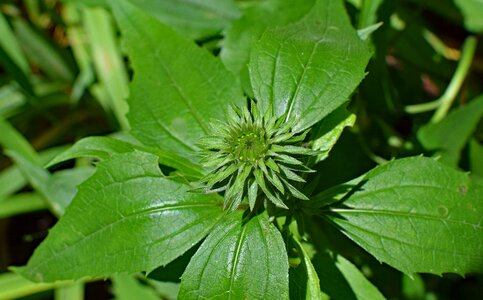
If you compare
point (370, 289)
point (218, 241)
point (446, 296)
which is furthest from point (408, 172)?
point (446, 296)

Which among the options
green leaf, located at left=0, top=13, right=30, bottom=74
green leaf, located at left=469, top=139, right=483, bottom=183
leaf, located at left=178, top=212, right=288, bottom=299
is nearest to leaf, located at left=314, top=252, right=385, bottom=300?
leaf, located at left=178, top=212, right=288, bottom=299

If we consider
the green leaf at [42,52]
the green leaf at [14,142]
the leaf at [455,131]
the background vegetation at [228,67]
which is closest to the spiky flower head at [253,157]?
the background vegetation at [228,67]

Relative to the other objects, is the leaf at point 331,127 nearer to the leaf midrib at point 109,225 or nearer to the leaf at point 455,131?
the leaf midrib at point 109,225

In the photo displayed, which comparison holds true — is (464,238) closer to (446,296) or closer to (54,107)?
(446,296)

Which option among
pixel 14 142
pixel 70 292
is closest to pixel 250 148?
pixel 70 292

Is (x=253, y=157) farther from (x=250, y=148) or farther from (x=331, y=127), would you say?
(x=331, y=127)

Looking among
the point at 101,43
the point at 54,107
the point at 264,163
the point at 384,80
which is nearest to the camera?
the point at 264,163
